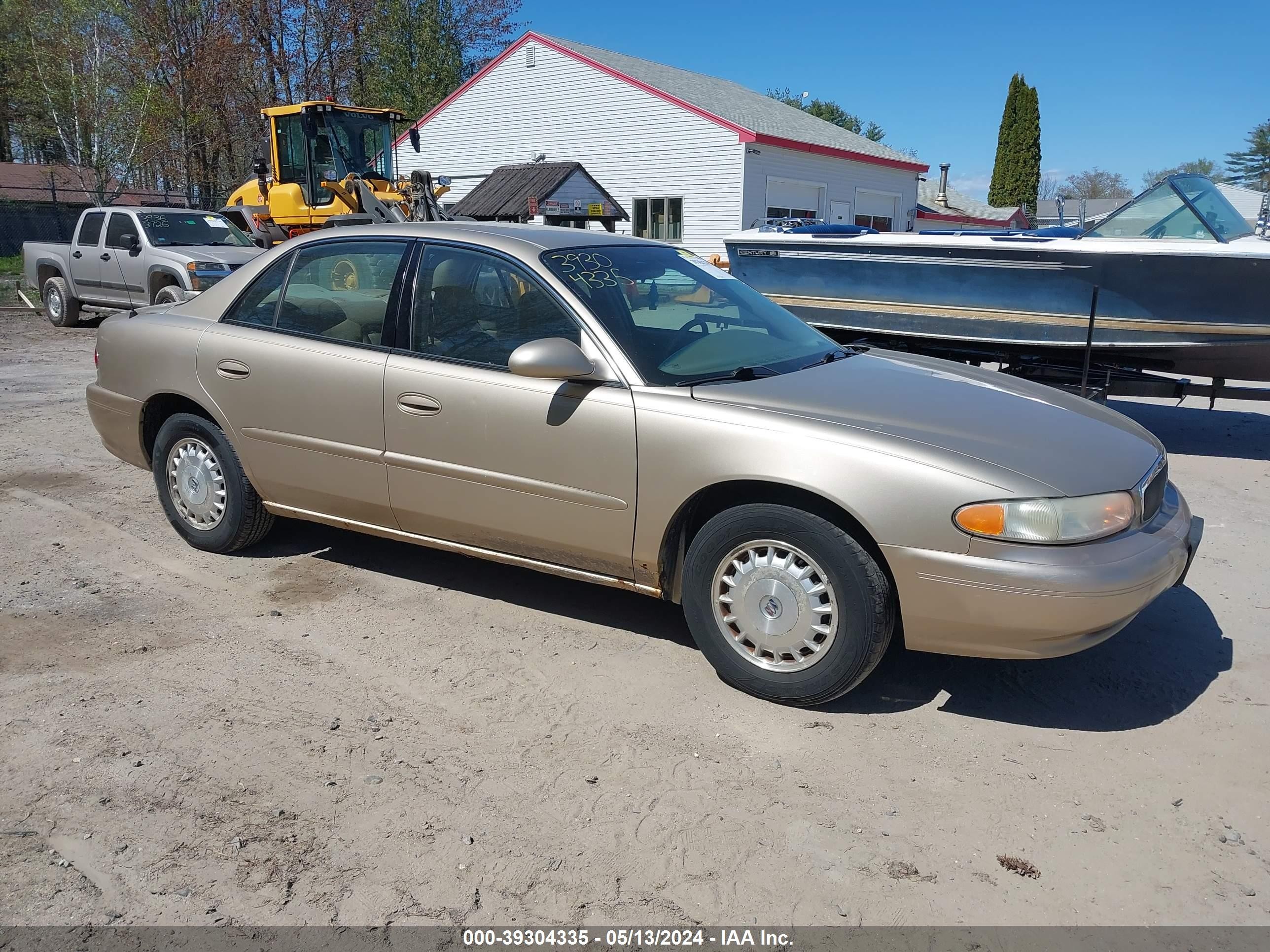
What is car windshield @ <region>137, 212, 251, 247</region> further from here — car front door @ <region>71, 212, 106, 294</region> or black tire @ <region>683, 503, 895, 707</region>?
black tire @ <region>683, 503, 895, 707</region>

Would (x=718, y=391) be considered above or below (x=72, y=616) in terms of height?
above

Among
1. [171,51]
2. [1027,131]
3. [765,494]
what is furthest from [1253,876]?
[1027,131]

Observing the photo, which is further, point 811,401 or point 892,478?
point 811,401

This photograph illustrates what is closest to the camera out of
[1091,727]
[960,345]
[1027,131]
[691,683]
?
[1091,727]

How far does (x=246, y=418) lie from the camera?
4.66 metres

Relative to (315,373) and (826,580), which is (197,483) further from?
(826,580)

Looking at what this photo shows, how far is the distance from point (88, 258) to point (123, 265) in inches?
40.8

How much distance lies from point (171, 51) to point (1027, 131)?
39.9 metres

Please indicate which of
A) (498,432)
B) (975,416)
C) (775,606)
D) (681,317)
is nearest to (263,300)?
(498,432)

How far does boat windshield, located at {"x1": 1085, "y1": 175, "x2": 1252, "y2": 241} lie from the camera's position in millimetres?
→ 7570

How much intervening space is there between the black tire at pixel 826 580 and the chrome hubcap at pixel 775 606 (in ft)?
0.07

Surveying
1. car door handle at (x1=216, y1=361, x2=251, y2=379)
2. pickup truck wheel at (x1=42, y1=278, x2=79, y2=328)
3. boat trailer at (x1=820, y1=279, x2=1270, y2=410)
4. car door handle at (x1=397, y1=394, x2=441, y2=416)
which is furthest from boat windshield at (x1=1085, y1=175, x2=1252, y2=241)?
pickup truck wheel at (x1=42, y1=278, x2=79, y2=328)

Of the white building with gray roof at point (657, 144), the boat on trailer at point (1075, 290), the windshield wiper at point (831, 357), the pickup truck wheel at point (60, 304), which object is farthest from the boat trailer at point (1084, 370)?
the white building with gray roof at point (657, 144)

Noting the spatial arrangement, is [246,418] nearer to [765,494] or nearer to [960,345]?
[765,494]
